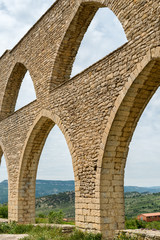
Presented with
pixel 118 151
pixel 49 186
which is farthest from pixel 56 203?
pixel 49 186

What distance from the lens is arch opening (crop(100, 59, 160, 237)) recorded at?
20.1 feet

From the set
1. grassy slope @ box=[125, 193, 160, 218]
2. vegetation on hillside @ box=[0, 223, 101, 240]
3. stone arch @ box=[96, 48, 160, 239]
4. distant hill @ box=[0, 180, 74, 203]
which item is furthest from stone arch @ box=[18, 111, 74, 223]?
distant hill @ box=[0, 180, 74, 203]

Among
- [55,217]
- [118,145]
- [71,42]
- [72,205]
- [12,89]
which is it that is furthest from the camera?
[72,205]

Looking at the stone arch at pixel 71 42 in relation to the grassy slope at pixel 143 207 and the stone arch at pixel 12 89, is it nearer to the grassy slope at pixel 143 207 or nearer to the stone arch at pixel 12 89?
the stone arch at pixel 12 89

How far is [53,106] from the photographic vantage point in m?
8.84

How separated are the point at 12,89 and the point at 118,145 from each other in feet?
26.0

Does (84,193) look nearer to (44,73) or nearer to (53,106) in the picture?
(53,106)

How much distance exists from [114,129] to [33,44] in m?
5.65

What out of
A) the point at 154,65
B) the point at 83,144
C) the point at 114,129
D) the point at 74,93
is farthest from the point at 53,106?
the point at 154,65

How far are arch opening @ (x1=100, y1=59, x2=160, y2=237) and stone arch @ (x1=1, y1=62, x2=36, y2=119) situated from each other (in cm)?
725

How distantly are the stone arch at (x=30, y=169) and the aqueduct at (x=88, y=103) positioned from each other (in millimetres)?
34

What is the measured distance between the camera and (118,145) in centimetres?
660

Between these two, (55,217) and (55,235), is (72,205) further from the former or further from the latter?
(55,235)

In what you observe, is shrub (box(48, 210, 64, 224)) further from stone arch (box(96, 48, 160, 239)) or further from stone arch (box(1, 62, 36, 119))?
stone arch (box(1, 62, 36, 119))
